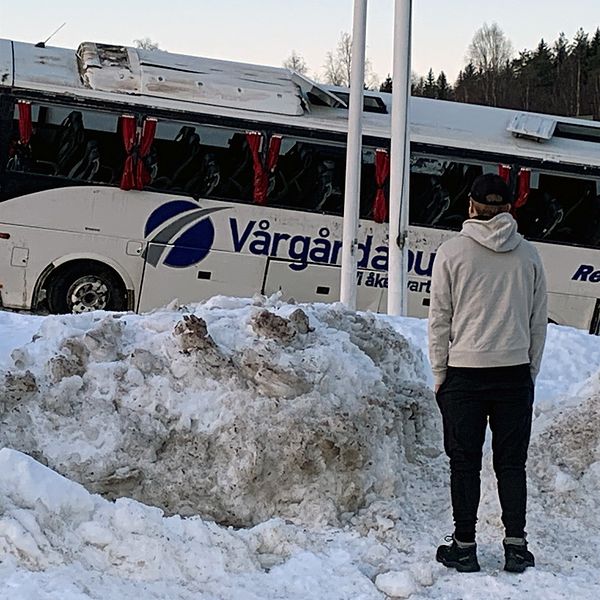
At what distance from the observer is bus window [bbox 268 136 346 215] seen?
13.3m

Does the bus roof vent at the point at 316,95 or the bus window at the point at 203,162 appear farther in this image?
the bus roof vent at the point at 316,95

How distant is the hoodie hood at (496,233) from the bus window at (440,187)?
902cm

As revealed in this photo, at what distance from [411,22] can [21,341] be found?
19.3 ft

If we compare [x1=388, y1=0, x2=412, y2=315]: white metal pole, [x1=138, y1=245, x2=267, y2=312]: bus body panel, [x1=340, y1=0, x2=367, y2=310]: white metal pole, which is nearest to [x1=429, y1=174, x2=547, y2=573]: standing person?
[x1=388, y1=0, x2=412, y2=315]: white metal pole

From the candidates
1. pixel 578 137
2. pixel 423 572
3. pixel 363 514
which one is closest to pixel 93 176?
pixel 578 137

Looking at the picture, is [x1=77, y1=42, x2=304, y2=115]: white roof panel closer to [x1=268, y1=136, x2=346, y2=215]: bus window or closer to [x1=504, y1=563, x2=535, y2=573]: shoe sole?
[x1=268, y1=136, x2=346, y2=215]: bus window

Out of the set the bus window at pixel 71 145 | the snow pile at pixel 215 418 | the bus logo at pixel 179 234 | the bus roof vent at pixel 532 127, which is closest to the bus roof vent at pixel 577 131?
the bus roof vent at pixel 532 127

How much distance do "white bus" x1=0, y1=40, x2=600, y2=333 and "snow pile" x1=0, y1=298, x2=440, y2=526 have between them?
6751 mm

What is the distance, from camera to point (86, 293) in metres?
13.0

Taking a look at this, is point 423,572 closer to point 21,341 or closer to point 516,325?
point 516,325

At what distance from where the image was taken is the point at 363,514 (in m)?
5.46

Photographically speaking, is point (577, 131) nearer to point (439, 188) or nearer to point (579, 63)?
point (439, 188)

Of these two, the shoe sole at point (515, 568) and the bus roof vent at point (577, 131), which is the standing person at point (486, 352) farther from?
the bus roof vent at point (577, 131)

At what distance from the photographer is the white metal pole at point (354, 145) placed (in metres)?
11.3
